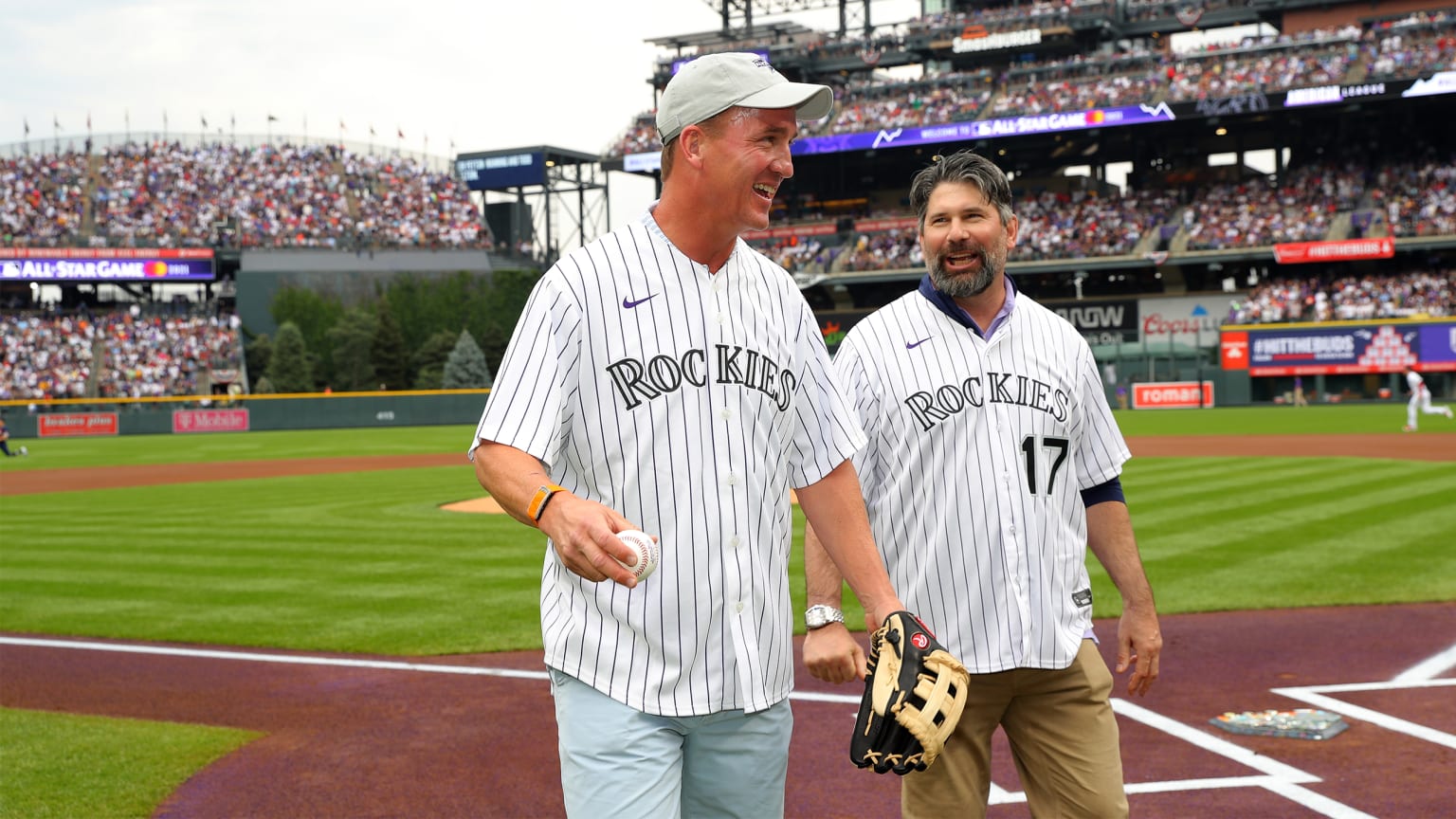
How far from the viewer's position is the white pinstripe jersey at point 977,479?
3.45 m

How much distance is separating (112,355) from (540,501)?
5730 centimetres

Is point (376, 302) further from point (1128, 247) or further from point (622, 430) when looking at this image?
point (622, 430)

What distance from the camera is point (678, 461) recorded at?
2648 millimetres

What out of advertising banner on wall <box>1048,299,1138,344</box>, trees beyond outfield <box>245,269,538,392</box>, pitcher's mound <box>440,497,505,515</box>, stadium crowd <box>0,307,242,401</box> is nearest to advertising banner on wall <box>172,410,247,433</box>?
stadium crowd <box>0,307,242,401</box>

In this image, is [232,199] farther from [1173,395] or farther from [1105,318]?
[1173,395]

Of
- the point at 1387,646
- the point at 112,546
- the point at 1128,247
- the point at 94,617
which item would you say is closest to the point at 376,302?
the point at 1128,247

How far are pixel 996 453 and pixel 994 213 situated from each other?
2.28 feet

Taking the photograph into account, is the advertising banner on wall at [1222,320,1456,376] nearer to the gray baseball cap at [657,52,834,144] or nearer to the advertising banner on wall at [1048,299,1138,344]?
the advertising banner on wall at [1048,299,1138,344]

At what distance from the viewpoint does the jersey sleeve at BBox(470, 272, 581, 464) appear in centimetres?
254

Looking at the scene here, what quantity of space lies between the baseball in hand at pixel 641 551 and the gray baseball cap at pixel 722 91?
91 cm

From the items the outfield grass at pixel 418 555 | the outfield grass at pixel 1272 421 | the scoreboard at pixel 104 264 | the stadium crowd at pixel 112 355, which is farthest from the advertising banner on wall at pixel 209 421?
the outfield grass at pixel 1272 421

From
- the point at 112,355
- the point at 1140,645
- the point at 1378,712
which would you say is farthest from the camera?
the point at 112,355

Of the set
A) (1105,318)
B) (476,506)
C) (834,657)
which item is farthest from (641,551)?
(1105,318)

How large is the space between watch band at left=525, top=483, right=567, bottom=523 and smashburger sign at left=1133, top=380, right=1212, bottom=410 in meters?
44.4
